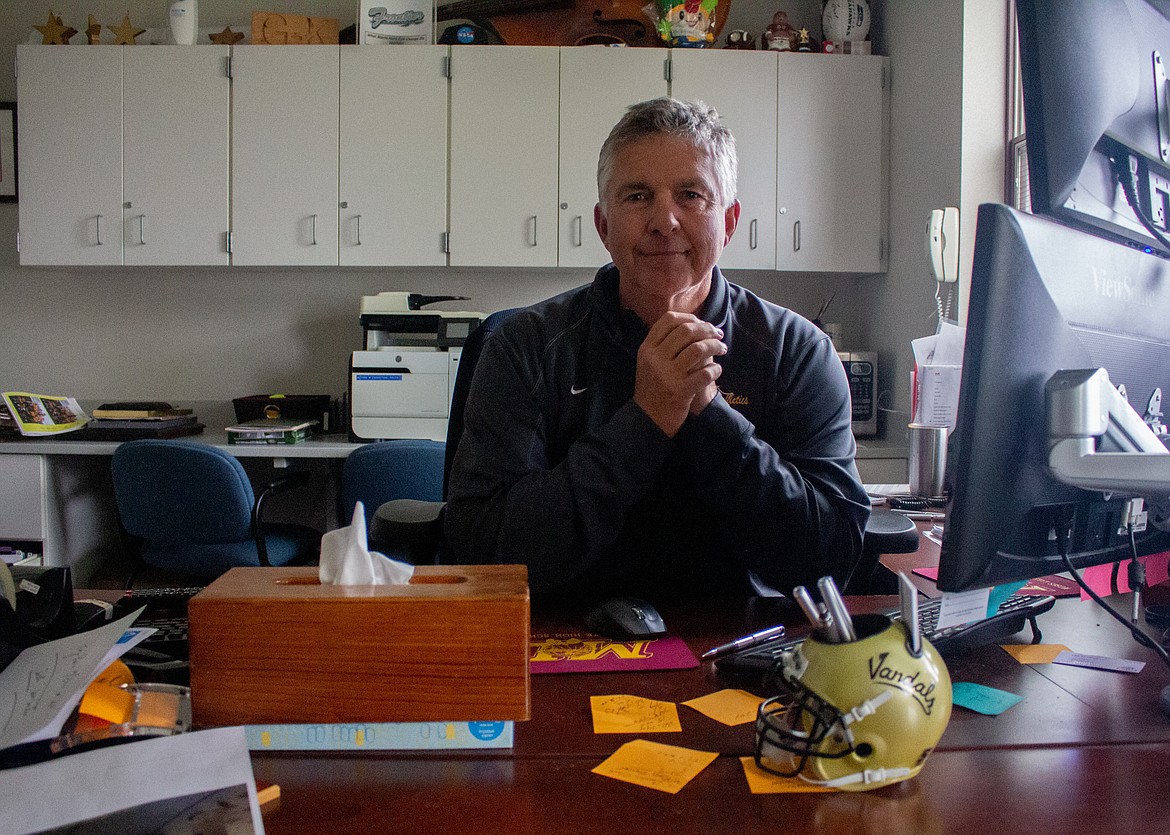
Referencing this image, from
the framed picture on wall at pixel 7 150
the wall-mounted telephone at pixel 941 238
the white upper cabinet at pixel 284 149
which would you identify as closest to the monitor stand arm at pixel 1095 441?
the wall-mounted telephone at pixel 941 238

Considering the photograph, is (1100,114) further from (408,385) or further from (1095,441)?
(408,385)

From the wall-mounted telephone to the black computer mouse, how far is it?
1421 mm

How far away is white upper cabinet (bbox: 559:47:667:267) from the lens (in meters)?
3.14

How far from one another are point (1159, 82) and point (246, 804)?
998 millimetres

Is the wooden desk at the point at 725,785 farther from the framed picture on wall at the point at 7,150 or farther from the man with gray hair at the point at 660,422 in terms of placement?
the framed picture on wall at the point at 7,150

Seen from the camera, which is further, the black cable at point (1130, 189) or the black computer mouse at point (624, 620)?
the black computer mouse at point (624, 620)

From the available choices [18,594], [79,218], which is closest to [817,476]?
[18,594]

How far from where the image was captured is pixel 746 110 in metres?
3.17

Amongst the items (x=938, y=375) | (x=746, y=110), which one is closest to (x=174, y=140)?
(x=746, y=110)

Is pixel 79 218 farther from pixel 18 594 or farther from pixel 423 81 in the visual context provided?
pixel 18 594

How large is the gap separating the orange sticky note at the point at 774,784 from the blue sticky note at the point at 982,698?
0.21 meters

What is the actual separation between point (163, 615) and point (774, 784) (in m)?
0.74

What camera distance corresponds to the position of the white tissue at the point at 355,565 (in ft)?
2.31

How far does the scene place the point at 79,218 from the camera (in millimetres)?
3152
